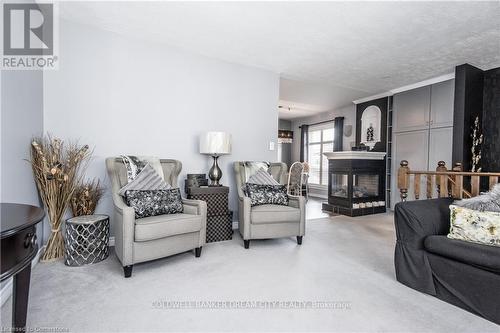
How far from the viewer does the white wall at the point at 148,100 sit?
8.78ft

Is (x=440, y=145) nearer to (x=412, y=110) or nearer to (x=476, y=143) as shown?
(x=476, y=143)

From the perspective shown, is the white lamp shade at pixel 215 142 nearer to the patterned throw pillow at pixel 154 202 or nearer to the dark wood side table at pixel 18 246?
the patterned throw pillow at pixel 154 202

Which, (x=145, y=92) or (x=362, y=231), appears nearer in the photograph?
(x=145, y=92)

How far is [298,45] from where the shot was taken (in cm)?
Result: 311

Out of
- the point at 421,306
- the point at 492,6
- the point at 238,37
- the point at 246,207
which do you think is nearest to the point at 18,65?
the point at 238,37

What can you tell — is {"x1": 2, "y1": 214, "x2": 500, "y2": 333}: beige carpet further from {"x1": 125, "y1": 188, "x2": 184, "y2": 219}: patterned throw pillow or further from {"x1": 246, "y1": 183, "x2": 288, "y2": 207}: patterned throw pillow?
{"x1": 246, "y1": 183, "x2": 288, "y2": 207}: patterned throw pillow

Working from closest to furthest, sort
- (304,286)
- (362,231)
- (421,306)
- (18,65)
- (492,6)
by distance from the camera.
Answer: (421,306) < (304,286) < (18,65) < (492,6) < (362,231)

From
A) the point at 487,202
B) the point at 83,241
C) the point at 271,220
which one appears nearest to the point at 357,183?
the point at 271,220

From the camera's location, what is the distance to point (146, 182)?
8.27 ft

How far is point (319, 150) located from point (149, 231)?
6298 mm

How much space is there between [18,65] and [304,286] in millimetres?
2976

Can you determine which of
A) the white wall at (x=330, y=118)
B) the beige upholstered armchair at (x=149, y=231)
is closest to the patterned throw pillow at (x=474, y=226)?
the beige upholstered armchair at (x=149, y=231)

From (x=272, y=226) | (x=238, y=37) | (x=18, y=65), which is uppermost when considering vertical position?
(x=238, y=37)

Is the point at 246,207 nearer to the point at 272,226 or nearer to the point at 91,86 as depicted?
the point at 272,226
